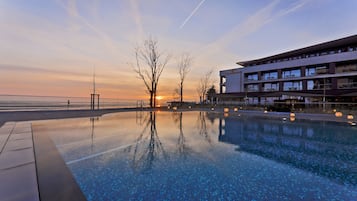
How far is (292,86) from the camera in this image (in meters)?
27.7

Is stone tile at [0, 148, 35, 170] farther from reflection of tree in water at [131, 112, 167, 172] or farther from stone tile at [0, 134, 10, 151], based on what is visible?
reflection of tree in water at [131, 112, 167, 172]

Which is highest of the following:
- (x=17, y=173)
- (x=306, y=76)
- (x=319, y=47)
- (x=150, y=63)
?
(x=319, y=47)

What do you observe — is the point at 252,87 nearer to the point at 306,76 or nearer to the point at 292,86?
the point at 292,86

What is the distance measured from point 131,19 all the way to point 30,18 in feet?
18.7

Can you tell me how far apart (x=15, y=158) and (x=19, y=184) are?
145 centimetres

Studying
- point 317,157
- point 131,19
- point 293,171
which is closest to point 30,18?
point 131,19

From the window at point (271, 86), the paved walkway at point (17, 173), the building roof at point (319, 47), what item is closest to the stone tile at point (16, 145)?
the paved walkway at point (17, 173)

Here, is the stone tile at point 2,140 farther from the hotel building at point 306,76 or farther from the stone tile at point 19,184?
the hotel building at point 306,76

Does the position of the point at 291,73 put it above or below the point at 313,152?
above

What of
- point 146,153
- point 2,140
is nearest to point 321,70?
point 146,153

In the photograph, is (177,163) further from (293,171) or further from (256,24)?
(256,24)

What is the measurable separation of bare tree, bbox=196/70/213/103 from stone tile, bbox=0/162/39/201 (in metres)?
34.7

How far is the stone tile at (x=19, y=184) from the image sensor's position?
2246 millimetres

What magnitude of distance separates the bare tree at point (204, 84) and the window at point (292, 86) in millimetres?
13983
